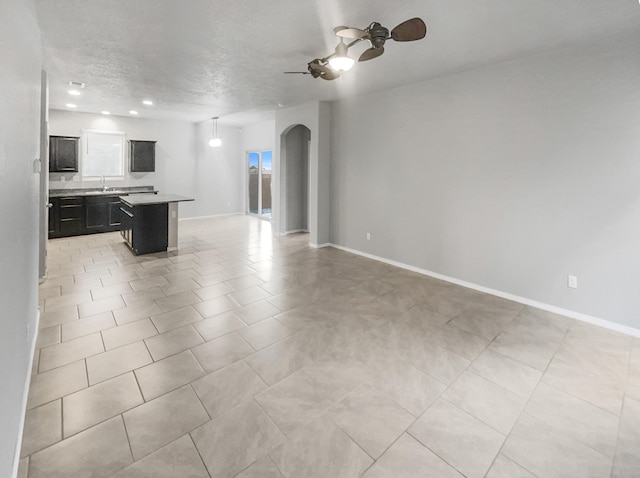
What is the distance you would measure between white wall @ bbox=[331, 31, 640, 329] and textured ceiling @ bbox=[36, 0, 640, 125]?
0.29 meters

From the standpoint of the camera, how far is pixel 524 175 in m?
3.80

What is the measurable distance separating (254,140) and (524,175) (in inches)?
298

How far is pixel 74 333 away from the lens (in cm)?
300

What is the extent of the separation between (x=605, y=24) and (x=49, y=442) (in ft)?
16.4

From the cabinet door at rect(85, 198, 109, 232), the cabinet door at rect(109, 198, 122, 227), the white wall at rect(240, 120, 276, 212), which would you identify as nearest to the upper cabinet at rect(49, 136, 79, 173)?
the cabinet door at rect(85, 198, 109, 232)

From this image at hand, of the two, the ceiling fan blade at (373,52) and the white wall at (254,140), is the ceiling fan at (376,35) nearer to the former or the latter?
the ceiling fan blade at (373,52)

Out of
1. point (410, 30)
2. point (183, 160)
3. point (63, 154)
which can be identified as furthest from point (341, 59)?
point (183, 160)

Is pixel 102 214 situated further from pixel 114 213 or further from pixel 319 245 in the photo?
pixel 319 245

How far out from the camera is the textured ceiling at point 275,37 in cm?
268

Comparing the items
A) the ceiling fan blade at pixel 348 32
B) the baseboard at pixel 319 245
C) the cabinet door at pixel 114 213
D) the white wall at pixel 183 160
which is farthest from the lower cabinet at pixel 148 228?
the ceiling fan blade at pixel 348 32

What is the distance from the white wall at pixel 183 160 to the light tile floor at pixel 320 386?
5.07 meters

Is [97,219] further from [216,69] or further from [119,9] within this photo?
[119,9]

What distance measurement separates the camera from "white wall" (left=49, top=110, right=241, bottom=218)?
24.8 ft

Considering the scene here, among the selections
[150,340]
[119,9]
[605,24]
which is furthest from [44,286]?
[605,24]
